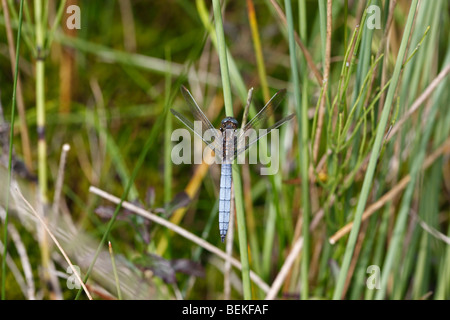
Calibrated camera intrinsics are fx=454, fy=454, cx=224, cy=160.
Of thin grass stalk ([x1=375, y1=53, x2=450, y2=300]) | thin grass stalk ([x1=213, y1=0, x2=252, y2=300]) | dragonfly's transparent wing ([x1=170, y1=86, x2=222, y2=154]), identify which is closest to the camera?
thin grass stalk ([x1=213, y1=0, x2=252, y2=300])

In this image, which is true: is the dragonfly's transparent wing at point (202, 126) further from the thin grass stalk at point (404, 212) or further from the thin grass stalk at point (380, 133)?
the thin grass stalk at point (404, 212)

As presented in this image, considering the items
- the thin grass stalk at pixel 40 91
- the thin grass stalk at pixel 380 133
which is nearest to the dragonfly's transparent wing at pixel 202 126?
the thin grass stalk at pixel 380 133

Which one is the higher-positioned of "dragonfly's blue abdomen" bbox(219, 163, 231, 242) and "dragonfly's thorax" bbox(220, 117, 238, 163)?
"dragonfly's thorax" bbox(220, 117, 238, 163)

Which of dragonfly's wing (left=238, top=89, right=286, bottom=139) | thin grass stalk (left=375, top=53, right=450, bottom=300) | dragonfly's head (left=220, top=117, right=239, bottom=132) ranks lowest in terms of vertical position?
thin grass stalk (left=375, top=53, right=450, bottom=300)

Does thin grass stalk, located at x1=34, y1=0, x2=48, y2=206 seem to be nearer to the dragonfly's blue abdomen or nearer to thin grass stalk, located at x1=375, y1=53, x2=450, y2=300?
the dragonfly's blue abdomen

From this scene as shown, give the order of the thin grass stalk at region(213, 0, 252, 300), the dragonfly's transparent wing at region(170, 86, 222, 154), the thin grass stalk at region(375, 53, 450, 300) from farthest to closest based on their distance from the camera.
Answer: the thin grass stalk at region(375, 53, 450, 300) < the dragonfly's transparent wing at region(170, 86, 222, 154) < the thin grass stalk at region(213, 0, 252, 300)

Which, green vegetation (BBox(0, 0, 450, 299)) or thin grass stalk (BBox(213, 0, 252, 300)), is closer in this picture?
thin grass stalk (BBox(213, 0, 252, 300))

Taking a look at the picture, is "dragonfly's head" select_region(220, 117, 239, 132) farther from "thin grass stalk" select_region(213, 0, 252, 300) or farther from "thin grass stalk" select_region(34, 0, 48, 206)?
"thin grass stalk" select_region(34, 0, 48, 206)

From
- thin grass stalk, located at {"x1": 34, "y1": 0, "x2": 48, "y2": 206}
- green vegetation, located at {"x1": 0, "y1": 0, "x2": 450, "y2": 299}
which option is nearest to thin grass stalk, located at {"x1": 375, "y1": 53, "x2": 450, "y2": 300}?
green vegetation, located at {"x1": 0, "y1": 0, "x2": 450, "y2": 299}
